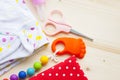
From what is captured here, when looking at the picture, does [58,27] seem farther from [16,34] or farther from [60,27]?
[16,34]

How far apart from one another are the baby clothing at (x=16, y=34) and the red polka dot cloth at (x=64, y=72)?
71mm

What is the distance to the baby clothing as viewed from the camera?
27.6 inches

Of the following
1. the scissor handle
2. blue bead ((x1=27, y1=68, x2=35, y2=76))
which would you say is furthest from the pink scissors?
blue bead ((x1=27, y1=68, x2=35, y2=76))

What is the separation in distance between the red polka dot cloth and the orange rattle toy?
27 mm

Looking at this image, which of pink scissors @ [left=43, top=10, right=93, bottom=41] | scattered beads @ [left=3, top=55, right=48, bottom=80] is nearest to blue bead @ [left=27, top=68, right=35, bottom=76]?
scattered beads @ [left=3, top=55, right=48, bottom=80]

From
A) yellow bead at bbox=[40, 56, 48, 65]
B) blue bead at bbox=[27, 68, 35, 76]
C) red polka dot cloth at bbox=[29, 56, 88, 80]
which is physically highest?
yellow bead at bbox=[40, 56, 48, 65]

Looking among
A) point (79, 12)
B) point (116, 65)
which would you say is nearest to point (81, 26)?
point (79, 12)

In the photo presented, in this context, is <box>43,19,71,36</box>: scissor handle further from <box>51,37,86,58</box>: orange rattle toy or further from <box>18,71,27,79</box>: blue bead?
<box>18,71,27,79</box>: blue bead

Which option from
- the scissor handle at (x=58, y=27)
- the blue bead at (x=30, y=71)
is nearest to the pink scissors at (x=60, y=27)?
the scissor handle at (x=58, y=27)

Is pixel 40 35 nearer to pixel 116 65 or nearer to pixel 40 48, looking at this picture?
pixel 40 48

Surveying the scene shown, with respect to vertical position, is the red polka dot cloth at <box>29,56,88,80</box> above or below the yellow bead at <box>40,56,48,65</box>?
below

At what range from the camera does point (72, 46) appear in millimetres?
734

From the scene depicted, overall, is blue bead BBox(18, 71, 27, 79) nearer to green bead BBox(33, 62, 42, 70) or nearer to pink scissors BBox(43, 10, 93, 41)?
green bead BBox(33, 62, 42, 70)

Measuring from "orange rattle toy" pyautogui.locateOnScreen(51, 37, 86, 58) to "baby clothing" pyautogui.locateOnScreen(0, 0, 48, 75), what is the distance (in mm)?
41
